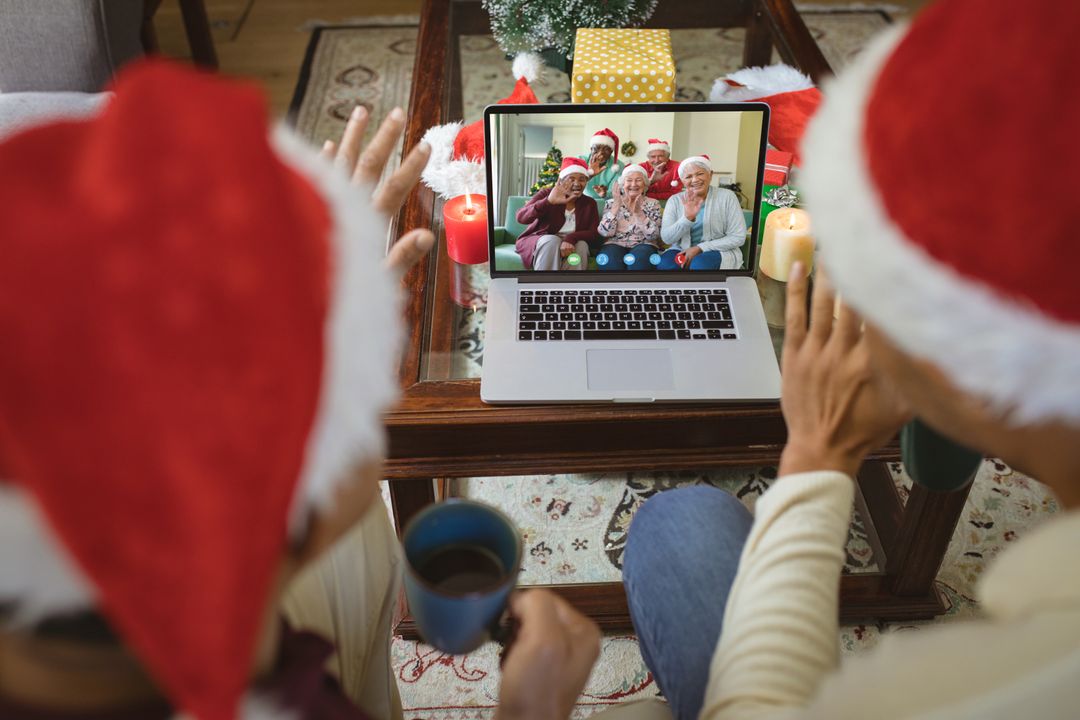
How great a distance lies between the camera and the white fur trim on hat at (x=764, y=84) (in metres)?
1.48

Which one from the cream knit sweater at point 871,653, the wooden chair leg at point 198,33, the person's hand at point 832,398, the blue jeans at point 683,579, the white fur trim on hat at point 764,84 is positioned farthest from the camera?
the wooden chair leg at point 198,33

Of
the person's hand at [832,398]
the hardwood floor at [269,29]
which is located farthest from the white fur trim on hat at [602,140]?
the hardwood floor at [269,29]

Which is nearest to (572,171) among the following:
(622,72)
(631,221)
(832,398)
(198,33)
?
(631,221)

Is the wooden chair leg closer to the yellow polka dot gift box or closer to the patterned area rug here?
the patterned area rug

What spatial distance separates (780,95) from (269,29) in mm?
2030

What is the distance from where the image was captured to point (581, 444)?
1.06 meters

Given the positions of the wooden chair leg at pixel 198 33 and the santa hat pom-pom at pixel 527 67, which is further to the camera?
the wooden chair leg at pixel 198 33

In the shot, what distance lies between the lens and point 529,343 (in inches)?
42.9

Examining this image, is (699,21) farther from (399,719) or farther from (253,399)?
(253,399)

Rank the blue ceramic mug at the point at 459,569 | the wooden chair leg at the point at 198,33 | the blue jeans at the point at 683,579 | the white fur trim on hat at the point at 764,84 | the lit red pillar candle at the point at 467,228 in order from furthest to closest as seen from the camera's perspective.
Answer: the wooden chair leg at the point at 198,33, the white fur trim on hat at the point at 764,84, the lit red pillar candle at the point at 467,228, the blue jeans at the point at 683,579, the blue ceramic mug at the point at 459,569

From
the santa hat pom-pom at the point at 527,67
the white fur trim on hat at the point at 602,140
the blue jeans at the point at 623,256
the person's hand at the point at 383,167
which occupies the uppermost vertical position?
the person's hand at the point at 383,167

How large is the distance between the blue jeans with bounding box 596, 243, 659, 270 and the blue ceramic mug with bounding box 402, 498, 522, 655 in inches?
22.2

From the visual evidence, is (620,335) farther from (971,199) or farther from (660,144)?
(971,199)

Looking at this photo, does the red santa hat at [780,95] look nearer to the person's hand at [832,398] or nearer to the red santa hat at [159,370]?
the person's hand at [832,398]
